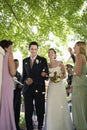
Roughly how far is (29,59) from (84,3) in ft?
18.1

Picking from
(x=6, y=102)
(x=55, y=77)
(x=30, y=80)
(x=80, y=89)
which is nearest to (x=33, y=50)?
(x=30, y=80)

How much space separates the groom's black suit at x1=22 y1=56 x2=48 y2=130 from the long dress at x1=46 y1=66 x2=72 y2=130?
1.07 feet

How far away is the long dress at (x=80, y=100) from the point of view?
789 centimetres

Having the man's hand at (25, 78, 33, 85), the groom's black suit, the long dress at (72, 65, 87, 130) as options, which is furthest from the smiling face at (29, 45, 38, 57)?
the long dress at (72, 65, 87, 130)

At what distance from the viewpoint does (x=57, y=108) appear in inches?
336

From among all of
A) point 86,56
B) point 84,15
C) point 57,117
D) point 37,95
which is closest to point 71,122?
point 57,117

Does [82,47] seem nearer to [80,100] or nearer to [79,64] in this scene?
[79,64]

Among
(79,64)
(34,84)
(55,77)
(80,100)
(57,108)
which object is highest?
(79,64)

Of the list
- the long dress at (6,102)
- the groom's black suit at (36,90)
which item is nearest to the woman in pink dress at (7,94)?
the long dress at (6,102)

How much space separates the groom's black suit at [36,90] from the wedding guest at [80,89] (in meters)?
0.73

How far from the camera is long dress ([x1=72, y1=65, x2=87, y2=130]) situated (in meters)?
7.89

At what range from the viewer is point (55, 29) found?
13.6 m

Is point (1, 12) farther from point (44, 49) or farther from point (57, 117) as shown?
point (57, 117)

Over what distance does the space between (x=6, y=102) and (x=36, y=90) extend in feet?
4.87
